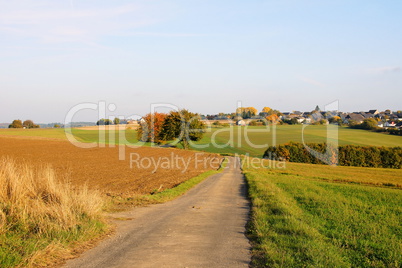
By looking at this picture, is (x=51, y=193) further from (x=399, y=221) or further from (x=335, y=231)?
(x=399, y=221)

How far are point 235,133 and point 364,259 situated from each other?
349 feet

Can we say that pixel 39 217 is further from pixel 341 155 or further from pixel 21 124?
pixel 21 124

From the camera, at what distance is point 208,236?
863 centimetres

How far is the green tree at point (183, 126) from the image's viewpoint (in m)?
72.3

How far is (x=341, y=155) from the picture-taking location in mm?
58781

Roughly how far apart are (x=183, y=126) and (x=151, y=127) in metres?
10.3

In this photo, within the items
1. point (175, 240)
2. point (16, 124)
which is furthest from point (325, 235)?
point (16, 124)

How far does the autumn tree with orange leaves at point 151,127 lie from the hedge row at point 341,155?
28.0 metres

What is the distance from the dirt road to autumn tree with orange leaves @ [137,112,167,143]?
6821cm

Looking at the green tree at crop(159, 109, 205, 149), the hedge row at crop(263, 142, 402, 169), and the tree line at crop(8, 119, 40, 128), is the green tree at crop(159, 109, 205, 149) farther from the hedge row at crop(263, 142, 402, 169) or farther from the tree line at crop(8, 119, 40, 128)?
the tree line at crop(8, 119, 40, 128)

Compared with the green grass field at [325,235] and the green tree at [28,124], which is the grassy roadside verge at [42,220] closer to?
the green grass field at [325,235]

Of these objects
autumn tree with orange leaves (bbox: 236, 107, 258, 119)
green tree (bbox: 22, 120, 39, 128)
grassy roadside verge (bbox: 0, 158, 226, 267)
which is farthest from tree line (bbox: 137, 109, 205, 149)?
autumn tree with orange leaves (bbox: 236, 107, 258, 119)

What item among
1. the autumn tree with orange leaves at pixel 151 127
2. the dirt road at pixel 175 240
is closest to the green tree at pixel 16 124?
the autumn tree with orange leaves at pixel 151 127

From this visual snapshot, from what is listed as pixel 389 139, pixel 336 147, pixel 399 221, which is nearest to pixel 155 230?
pixel 399 221
